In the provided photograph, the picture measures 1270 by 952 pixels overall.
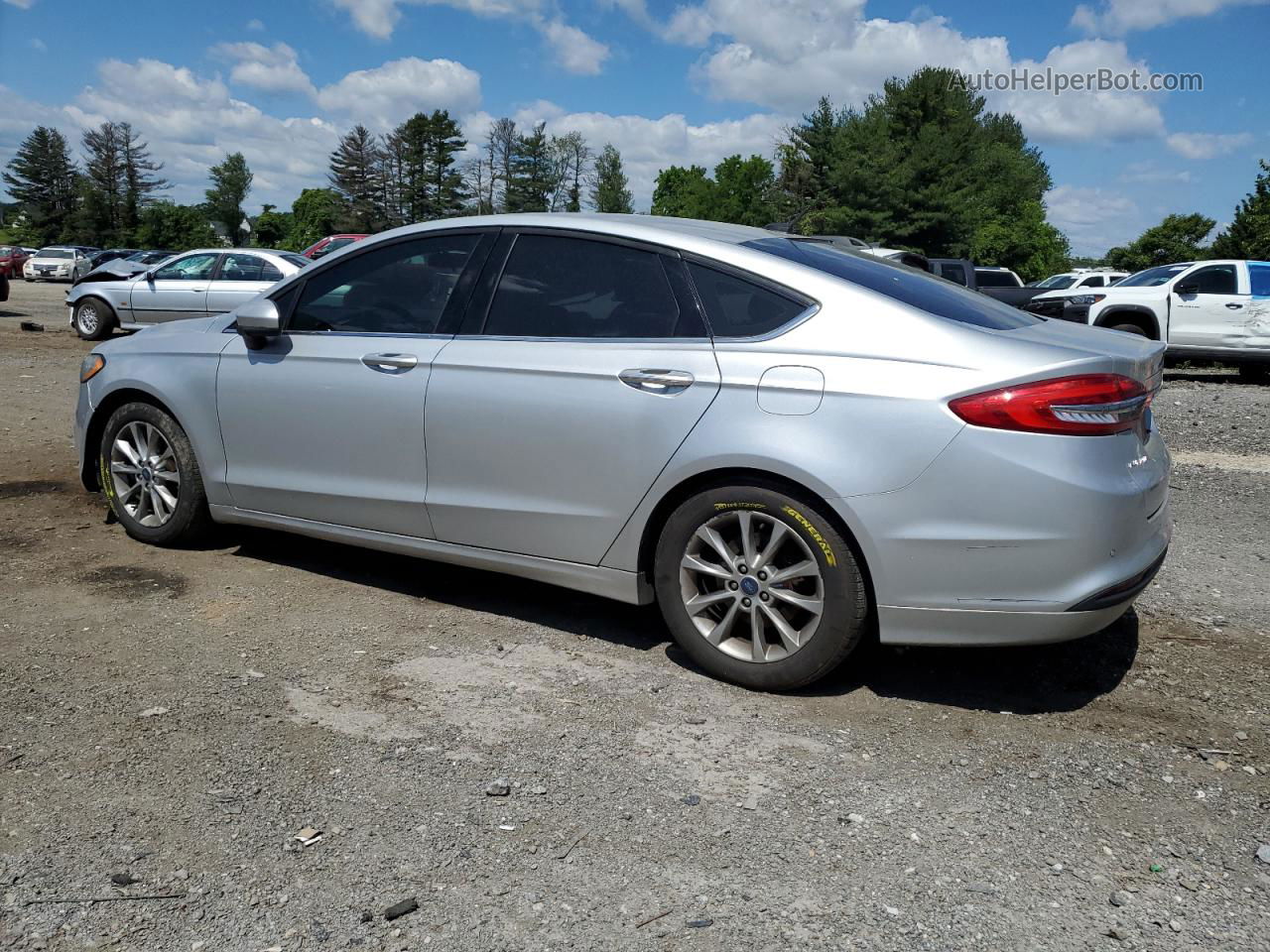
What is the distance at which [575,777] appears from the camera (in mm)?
3311

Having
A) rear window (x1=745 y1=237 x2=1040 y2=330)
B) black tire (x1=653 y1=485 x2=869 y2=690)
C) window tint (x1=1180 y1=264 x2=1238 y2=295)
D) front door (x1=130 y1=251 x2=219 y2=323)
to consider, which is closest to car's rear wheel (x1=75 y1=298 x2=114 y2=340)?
front door (x1=130 y1=251 x2=219 y2=323)

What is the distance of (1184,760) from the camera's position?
3.47 metres

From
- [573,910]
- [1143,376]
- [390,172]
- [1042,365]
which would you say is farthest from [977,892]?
[390,172]

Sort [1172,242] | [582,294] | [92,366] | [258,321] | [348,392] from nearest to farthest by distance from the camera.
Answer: [582,294] → [348,392] → [258,321] → [92,366] → [1172,242]

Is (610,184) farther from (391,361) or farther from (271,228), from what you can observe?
(391,361)

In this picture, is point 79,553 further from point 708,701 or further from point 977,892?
point 977,892

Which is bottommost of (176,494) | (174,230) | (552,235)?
(176,494)

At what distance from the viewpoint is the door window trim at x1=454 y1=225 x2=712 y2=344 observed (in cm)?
409

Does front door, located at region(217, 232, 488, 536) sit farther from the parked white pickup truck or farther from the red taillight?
the parked white pickup truck

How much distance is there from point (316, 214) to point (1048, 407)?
99.3 meters

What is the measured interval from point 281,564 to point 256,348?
1.07 meters

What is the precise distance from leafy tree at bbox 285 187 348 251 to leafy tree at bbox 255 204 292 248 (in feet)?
2.19

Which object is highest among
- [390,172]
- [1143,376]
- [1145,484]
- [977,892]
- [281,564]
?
[390,172]

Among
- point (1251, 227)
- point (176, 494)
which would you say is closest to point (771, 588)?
point (176, 494)
